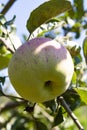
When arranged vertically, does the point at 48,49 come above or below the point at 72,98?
above

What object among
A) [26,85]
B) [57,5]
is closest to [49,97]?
[26,85]

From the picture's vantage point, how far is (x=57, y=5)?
1.31m

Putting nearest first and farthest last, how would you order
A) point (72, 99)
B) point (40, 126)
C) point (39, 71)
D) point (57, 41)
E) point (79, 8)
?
point (39, 71), point (57, 41), point (72, 99), point (40, 126), point (79, 8)

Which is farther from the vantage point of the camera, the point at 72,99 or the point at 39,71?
the point at 72,99

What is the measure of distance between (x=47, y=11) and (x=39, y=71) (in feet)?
0.99

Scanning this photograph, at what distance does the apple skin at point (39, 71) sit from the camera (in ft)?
3.61

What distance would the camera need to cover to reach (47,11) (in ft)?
4.34

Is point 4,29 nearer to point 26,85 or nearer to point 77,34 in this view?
point 26,85

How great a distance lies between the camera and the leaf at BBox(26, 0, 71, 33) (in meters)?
1.29

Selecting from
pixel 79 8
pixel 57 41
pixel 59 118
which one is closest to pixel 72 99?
pixel 59 118

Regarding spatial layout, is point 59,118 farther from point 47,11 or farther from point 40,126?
point 47,11

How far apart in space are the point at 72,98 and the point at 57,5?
40 centimetres

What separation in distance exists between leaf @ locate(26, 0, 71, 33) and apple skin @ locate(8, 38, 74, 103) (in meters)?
0.17

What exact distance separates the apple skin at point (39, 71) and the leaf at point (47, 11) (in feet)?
0.56
